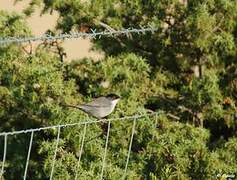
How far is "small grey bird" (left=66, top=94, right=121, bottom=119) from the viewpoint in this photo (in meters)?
4.14

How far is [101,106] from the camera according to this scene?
13.5ft

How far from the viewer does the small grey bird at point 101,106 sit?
414cm

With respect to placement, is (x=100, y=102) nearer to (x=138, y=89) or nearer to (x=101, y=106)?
(x=101, y=106)

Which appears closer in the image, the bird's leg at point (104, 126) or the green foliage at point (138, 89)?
the green foliage at point (138, 89)

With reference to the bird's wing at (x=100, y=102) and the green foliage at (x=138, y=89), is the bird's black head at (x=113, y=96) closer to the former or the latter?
the bird's wing at (x=100, y=102)

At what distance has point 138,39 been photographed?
4.88m

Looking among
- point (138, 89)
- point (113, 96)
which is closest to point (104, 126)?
point (113, 96)

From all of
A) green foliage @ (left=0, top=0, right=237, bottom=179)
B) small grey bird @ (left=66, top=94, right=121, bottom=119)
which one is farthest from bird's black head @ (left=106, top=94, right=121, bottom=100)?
green foliage @ (left=0, top=0, right=237, bottom=179)

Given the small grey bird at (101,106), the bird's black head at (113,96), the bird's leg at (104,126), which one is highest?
the bird's black head at (113,96)

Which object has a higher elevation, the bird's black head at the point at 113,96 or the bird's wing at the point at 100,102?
the bird's black head at the point at 113,96

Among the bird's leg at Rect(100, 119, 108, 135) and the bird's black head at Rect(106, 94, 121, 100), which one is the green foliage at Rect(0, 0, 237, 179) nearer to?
the bird's leg at Rect(100, 119, 108, 135)

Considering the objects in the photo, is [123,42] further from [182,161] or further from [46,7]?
[182,161]

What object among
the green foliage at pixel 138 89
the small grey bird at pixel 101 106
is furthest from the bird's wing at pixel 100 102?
the green foliage at pixel 138 89

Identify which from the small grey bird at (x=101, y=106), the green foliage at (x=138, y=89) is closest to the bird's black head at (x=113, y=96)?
the small grey bird at (x=101, y=106)
